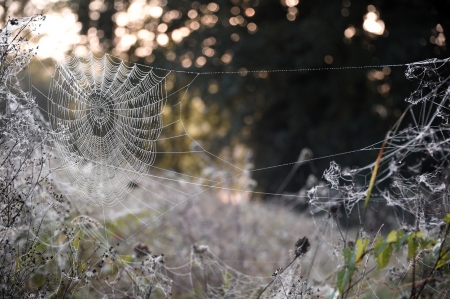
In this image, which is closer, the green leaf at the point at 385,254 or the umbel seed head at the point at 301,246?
the green leaf at the point at 385,254

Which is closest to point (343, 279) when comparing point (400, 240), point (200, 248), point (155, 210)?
point (400, 240)

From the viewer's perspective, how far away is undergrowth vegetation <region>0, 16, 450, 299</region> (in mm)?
2402

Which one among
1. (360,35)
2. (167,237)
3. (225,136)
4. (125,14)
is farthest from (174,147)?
(167,237)

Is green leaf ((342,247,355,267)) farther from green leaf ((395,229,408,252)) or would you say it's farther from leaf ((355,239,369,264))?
green leaf ((395,229,408,252))

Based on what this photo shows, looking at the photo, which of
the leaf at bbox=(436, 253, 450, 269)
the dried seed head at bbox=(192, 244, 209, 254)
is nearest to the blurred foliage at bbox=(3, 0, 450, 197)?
the dried seed head at bbox=(192, 244, 209, 254)

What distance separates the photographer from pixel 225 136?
11.2 metres

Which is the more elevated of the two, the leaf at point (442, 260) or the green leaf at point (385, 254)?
the green leaf at point (385, 254)

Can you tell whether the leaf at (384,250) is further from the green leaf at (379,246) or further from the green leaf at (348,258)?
the green leaf at (348,258)

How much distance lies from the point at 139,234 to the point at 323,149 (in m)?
5.37

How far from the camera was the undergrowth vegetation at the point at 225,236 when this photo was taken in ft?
7.88

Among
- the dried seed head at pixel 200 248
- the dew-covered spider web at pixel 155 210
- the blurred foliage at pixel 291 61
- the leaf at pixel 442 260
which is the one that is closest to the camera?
the leaf at pixel 442 260

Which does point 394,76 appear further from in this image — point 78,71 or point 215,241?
point 78,71

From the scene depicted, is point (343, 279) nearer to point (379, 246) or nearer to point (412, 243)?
point (379, 246)

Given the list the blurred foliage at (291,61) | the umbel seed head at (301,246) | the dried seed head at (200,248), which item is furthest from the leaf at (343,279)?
the blurred foliage at (291,61)
